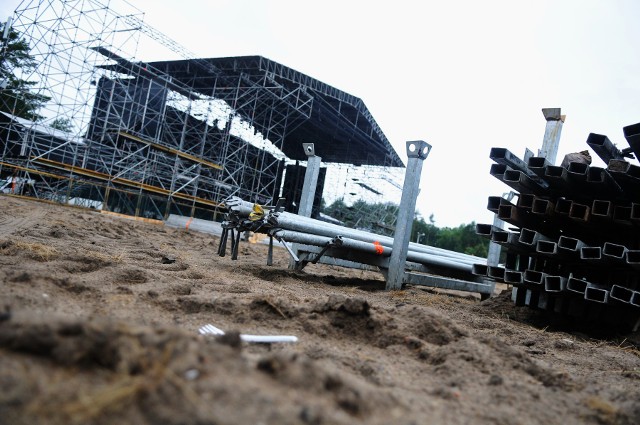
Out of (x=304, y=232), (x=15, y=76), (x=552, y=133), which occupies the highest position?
(x=15, y=76)

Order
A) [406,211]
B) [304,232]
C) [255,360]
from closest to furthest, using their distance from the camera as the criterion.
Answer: [255,360] → [304,232] → [406,211]

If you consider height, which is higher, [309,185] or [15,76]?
[15,76]

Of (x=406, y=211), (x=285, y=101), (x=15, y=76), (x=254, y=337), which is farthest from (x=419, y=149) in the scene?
(x=15, y=76)

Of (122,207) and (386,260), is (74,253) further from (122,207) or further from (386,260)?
(122,207)

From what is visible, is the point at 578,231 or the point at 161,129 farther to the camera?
the point at 161,129

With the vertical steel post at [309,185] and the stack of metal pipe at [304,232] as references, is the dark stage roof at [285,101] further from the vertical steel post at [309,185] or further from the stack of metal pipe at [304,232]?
the stack of metal pipe at [304,232]

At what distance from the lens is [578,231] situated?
21.2 feet

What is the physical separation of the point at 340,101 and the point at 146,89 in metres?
10.0

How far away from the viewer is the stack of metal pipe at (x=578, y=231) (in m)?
5.52

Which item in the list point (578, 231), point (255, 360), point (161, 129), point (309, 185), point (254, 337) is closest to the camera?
point (255, 360)

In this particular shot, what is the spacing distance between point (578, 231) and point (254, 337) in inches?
205

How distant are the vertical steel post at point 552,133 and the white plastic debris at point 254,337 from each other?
5.81m

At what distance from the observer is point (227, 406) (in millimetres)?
1632

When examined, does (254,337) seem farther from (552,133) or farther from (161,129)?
(161,129)
